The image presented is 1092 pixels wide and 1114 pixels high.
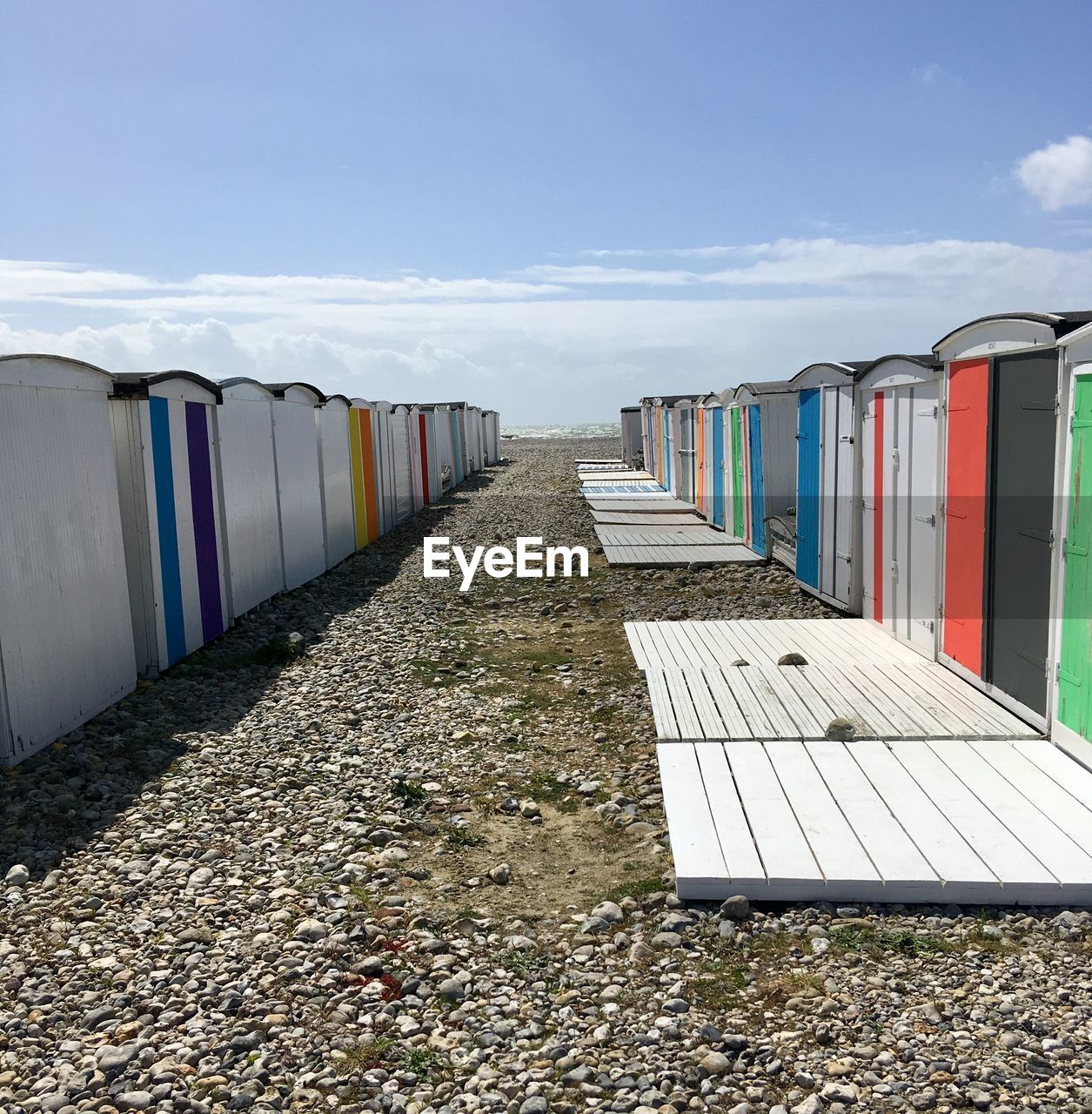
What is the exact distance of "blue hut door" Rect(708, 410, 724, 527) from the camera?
15758 millimetres

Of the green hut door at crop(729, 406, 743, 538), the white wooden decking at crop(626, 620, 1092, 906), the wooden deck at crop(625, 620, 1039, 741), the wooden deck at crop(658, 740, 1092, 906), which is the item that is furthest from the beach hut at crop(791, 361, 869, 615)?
the wooden deck at crop(658, 740, 1092, 906)

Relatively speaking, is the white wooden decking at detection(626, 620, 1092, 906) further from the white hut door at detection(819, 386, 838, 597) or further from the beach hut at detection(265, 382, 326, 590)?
the beach hut at detection(265, 382, 326, 590)

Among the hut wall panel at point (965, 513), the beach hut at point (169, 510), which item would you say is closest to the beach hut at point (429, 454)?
the beach hut at point (169, 510)

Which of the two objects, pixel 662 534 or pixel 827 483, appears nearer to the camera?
pixel 827 483

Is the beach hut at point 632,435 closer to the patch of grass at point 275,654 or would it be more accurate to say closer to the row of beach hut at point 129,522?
the row of beach hut at point 129,522

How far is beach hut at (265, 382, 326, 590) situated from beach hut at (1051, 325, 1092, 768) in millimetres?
8403

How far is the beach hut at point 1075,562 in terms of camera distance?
4.88 metres

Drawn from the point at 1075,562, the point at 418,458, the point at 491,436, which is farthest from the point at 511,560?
the point at 491,436

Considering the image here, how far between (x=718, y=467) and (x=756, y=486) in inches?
115

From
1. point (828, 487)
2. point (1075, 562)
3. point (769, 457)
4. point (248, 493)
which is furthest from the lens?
point (769, 457)

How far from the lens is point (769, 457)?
12.8m

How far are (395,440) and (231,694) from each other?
41.6 ft

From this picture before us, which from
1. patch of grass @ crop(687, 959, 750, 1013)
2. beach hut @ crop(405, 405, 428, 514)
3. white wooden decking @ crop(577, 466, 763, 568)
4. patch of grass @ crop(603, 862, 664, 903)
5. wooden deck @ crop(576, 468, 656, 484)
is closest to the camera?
patch of grass @ crop(687, 959, 750, 1013)

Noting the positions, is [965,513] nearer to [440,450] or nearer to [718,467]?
[718,467]
